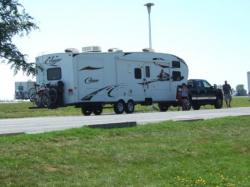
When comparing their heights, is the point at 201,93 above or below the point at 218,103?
above

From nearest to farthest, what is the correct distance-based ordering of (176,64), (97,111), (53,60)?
1. (53,60)
2. (97,111)
3. (176,64)

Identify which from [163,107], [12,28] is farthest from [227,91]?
[12,28]

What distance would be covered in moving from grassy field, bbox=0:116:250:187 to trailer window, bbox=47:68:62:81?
13987 millimetres

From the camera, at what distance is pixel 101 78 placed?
30469mm

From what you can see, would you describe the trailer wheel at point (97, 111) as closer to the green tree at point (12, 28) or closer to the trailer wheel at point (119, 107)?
the trailer wheel at point (119, 107)

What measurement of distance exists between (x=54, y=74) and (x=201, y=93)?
10.3 meters

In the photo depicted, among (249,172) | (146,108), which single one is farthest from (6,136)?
(146,108)

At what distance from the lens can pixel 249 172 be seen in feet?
39.8

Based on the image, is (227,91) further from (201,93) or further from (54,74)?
(54,74)

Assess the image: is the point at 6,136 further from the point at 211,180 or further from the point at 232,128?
the point at 232,128

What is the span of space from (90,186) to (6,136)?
4563mm

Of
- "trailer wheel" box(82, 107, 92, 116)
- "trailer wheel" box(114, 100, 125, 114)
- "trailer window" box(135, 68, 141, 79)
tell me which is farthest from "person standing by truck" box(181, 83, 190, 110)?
"trailer wheel" box(82, 107, 92, 116)

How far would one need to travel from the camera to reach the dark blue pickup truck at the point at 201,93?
36562 mm

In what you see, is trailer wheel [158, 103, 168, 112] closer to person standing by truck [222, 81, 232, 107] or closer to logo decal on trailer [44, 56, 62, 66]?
person standing by truck [222, 81, 232, 107]
